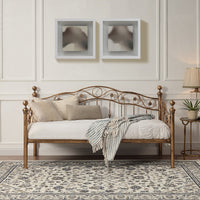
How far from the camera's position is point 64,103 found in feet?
14.4

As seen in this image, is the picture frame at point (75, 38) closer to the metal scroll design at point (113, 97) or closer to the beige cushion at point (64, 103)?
the metal scroll design at point (113, 97)

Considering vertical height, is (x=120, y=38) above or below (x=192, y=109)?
above

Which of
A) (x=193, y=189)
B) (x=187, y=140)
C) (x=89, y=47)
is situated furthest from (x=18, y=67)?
(x=193, y=189)

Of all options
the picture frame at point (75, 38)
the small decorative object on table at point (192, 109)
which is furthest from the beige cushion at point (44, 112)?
the small decorative object on table at point (192, 109)

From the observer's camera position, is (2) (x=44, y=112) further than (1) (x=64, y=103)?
No

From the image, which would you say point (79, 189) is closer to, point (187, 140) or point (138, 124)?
point (138, 124)

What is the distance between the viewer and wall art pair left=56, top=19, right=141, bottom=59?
4.52m

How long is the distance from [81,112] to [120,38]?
1.15 meters

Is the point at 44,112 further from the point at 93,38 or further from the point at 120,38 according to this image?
the point at 120,38

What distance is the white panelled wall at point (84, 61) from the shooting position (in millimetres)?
4535

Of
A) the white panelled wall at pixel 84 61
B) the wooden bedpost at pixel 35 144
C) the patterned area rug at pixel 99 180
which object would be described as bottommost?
the patterned area rug at pixel 99 180

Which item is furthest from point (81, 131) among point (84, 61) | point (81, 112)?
point (84, 61)

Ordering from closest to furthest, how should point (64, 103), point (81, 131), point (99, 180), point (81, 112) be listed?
point (99, 180), point (81, 131), point (81, 112), point (64, 103)

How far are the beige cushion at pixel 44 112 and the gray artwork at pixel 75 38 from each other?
0.87 meters
